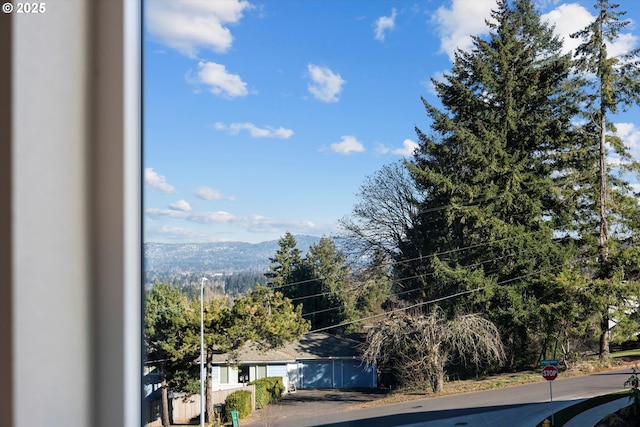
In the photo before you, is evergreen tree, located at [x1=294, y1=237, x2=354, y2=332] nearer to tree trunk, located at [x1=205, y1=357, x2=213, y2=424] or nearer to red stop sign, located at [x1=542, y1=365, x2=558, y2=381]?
tree trunk, located at [x1=205, y1=357, x2=213, y2=424]

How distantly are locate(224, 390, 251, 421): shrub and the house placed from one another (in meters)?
0.03

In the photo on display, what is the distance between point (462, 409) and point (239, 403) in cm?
55

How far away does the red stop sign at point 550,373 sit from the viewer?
1.23 meters

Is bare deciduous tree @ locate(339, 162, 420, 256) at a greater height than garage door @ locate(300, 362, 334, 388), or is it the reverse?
bare deciduous tree @ locate(339, 162, 420, 256)

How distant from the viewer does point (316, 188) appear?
4.52ft

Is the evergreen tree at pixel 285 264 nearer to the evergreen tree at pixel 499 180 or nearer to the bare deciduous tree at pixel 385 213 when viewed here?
the bare deciduous tree at pixel 385 213

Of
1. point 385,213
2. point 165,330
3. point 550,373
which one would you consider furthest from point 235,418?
point 550,373

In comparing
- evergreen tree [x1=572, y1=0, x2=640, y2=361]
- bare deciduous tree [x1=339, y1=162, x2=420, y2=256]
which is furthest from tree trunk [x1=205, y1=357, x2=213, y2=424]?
evergreen tree [x1=572, y1=0, x2=640, y2=361]

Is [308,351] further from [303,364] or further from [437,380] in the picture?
[437,380]

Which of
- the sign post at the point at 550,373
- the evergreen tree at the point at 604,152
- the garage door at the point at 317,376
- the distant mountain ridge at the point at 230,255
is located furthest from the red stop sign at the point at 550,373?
the distant mountain ridge at the point at 230,255

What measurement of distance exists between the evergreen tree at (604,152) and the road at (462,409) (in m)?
0.09

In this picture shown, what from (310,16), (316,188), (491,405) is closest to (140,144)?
(316,188)

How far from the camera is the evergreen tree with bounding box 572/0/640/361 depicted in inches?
47.8

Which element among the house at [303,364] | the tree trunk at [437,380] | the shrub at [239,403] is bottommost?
the shrub at [239,403]
